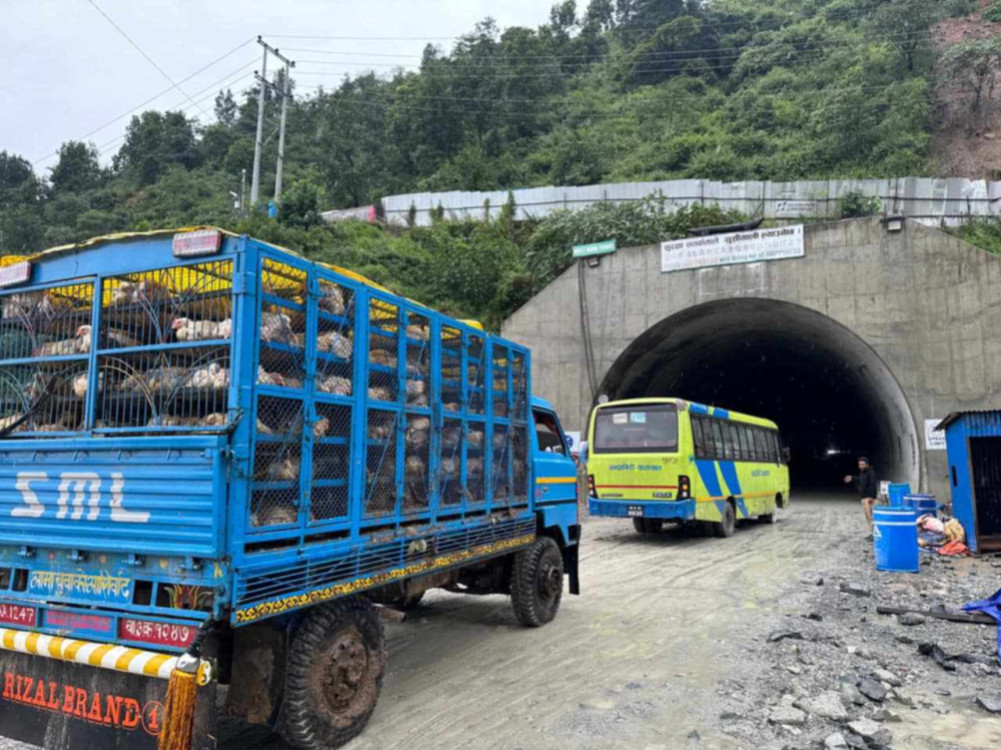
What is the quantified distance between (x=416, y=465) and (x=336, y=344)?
1206mm

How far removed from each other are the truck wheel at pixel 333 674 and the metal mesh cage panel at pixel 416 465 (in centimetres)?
82

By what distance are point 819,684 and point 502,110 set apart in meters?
50.5

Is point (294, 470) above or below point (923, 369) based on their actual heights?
below

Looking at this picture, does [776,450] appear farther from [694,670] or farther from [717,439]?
[694,670]

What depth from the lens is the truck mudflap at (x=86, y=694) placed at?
10.8 ft

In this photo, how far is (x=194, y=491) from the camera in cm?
340

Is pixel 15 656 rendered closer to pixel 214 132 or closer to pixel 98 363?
pixel 98 363

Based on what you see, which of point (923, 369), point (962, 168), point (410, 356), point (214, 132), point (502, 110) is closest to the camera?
point (410, 356)

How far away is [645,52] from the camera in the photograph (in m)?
63.8

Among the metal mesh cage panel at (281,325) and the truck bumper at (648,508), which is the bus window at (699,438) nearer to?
the truck bumper at (648,508)

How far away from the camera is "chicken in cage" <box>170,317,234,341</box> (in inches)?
144

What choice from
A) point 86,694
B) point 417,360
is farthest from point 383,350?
point 86,694

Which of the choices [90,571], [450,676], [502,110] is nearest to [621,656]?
[450,676]

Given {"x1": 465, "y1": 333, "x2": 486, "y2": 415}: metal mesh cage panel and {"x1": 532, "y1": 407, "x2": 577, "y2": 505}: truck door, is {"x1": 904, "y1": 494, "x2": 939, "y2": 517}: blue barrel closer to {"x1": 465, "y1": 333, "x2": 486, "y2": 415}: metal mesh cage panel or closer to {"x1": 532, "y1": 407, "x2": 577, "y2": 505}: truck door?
{"x1": 532, "y1": 407, "x2": 577, "y2": 505}: truck door
